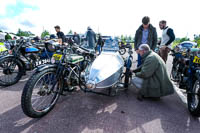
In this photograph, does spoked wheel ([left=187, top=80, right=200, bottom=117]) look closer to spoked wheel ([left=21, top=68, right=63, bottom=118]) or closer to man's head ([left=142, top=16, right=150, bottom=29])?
man's head ([left=142, top=16, right=150, bottom=29])

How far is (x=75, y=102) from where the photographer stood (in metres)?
2.37

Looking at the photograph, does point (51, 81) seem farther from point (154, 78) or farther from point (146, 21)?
point (146, 21)

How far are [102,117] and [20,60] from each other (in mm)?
2943

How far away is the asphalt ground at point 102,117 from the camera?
166 centimetres

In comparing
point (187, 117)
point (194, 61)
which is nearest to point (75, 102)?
point (187, 117)

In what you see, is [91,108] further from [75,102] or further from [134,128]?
[134,128]

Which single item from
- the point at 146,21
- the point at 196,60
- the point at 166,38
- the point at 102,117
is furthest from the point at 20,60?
the point at 166,38

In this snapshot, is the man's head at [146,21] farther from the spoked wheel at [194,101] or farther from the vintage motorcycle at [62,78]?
the spoked wheel at [194,101]

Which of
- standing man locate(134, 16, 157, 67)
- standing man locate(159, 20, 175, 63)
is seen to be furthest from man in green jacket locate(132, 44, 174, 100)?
standing man locate(159, 20, 175, 63)

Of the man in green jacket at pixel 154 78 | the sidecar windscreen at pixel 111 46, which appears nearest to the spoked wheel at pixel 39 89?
the sidecar windscreen at pixel 111 46

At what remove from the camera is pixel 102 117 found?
193cm

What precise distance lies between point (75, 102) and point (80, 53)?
3.98 ft

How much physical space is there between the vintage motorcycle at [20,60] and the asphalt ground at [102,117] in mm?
735

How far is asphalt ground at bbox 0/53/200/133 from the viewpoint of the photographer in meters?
1.66
